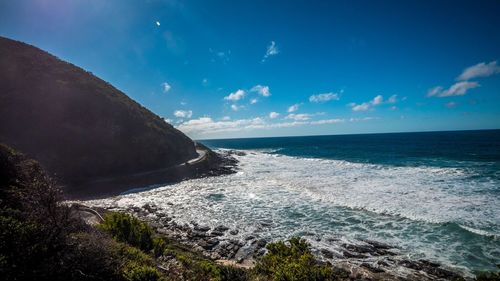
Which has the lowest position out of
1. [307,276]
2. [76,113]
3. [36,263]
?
[307,276]

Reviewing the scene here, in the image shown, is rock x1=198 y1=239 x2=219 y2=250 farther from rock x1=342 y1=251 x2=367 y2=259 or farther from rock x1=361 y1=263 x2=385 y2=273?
rock x1=361 y1=263 x2=385 y2=273

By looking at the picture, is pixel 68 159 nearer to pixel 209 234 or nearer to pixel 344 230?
pixel 209 234

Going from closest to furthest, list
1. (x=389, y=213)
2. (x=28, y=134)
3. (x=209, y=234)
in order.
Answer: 1. (x=209, y=234)
2. (x=389, y=213)
3. (x=28, y=134)

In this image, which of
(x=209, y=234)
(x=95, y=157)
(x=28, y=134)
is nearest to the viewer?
(x=209, y=234)

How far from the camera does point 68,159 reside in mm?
29281

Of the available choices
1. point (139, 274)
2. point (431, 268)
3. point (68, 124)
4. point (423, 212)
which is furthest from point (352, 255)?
point (68, 124)

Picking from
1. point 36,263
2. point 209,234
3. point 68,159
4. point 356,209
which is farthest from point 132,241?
point 68,159

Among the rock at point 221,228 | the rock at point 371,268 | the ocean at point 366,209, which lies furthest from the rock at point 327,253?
the rock at point 221,228

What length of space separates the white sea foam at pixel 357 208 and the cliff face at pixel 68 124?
10047mm

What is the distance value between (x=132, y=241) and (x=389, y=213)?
57.7 ft

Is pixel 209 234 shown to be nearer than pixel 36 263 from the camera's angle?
No

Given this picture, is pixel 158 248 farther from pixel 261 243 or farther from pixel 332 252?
pixel 332 252

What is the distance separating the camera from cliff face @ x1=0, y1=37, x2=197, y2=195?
28984 millimetres

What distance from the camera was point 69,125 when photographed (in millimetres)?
32250
